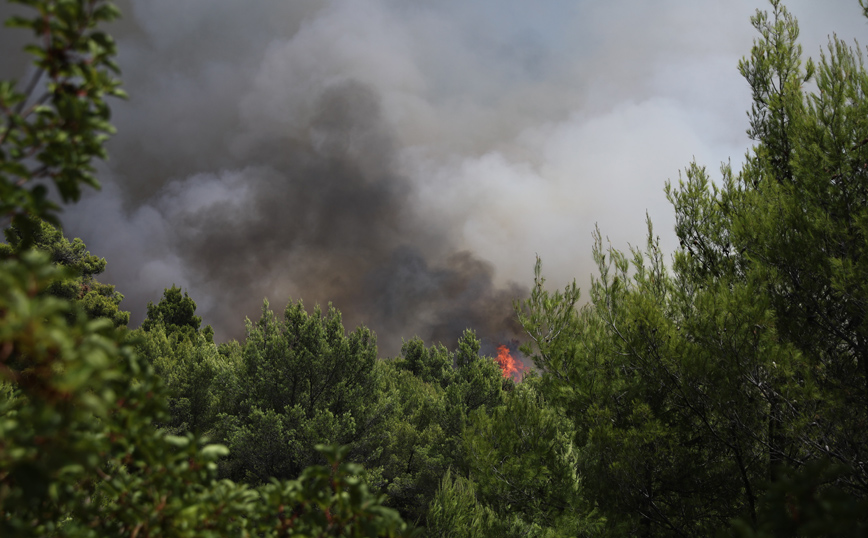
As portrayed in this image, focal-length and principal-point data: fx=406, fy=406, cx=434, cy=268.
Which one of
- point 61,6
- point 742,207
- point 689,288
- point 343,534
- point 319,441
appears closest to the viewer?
point 61,6

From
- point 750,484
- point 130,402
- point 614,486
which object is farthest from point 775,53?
point 130,402

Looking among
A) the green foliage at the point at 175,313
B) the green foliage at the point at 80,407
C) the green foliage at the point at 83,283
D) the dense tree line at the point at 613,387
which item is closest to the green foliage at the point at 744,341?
the dense tree line at the point at 613,387

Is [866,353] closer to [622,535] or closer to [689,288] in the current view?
[689,288]

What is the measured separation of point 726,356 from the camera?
15.3 ft

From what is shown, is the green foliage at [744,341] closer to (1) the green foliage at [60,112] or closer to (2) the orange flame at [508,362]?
(1) the green foliage at [60,112]

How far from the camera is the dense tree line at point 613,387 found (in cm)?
102

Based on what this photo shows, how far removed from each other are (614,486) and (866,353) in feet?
10.9

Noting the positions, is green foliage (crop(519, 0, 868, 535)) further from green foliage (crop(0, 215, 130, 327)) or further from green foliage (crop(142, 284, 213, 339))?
green foliage (crop(142, 284, 213, 339))

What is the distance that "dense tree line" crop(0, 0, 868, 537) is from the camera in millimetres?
1019

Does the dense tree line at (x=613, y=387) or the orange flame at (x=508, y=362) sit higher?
the orange flame at (x=508, y=362)

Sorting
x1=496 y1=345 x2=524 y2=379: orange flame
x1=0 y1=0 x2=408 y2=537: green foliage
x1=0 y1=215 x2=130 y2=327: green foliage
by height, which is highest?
Answer: x1=496 y1=345 x2=524 y2=379: orange flame

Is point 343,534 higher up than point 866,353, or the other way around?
point 866,353

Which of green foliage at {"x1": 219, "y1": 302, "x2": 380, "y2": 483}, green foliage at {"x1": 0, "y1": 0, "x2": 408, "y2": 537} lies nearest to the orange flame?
green foliage at {"x1": 219, "y1": 302, "x2": 380, "y2": 483}

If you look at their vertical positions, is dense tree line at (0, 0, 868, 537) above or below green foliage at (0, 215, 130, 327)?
below
